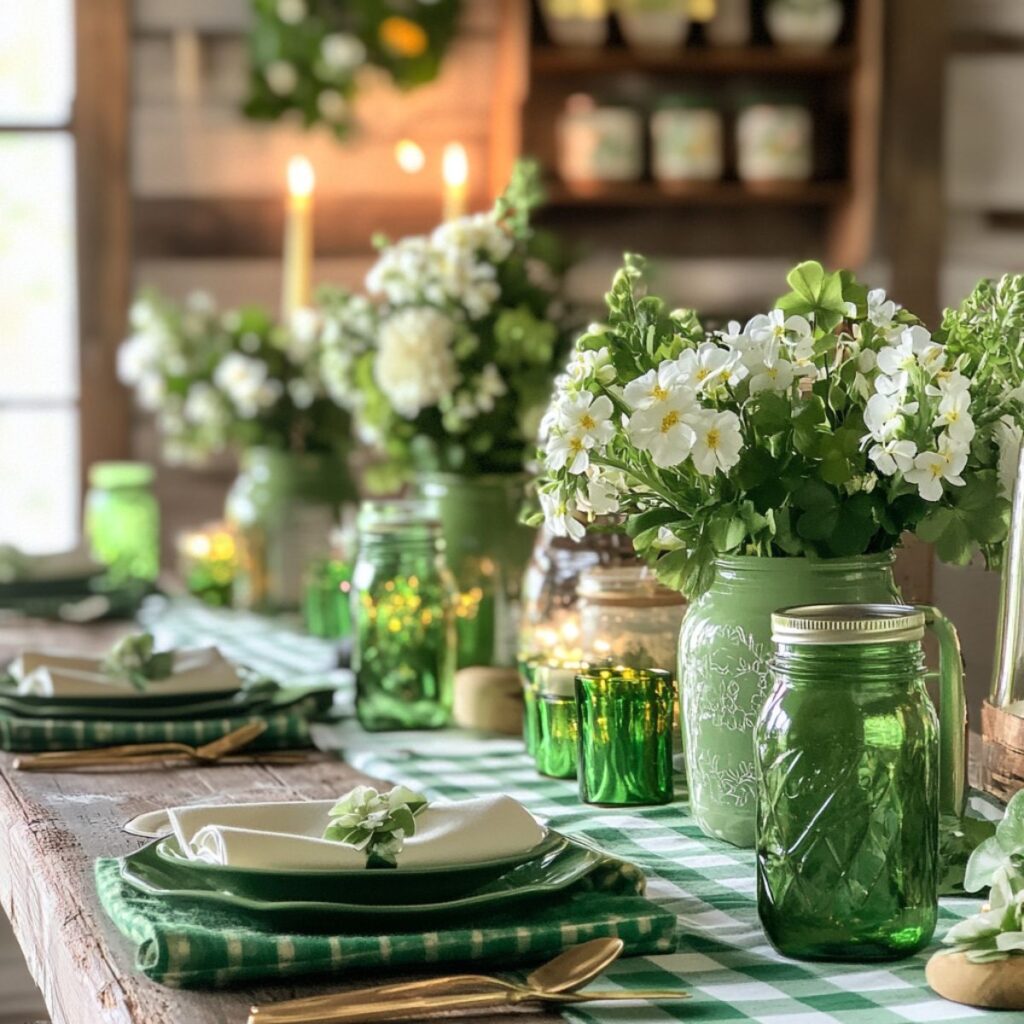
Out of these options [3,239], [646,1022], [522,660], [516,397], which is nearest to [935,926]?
[646,1022]

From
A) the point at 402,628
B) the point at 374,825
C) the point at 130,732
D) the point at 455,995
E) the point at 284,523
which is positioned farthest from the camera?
the point at 284,523

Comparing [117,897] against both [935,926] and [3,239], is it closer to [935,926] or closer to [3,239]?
[935,926]

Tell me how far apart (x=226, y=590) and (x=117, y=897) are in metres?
1.52

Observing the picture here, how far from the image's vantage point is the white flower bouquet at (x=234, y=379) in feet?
7.78

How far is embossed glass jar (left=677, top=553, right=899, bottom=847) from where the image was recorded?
0.99 metres

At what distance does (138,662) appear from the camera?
144 cm

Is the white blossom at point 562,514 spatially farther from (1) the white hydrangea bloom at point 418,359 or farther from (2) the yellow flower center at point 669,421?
(1) the white hydrangea bloom at point 418,359

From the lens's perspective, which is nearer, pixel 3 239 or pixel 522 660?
pixel 522 660

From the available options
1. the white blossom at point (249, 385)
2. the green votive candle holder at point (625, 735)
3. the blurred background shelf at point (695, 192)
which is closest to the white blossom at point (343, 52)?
the blurred background shelf at point (695, 192)

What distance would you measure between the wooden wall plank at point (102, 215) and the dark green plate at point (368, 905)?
2.62 meters

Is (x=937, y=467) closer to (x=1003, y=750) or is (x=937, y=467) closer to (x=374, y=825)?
(x=1003, y=750)

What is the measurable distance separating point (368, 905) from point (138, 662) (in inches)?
26.1

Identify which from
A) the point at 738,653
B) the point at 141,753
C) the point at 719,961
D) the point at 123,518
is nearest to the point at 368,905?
the point at 719,961

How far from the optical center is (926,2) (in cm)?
333
